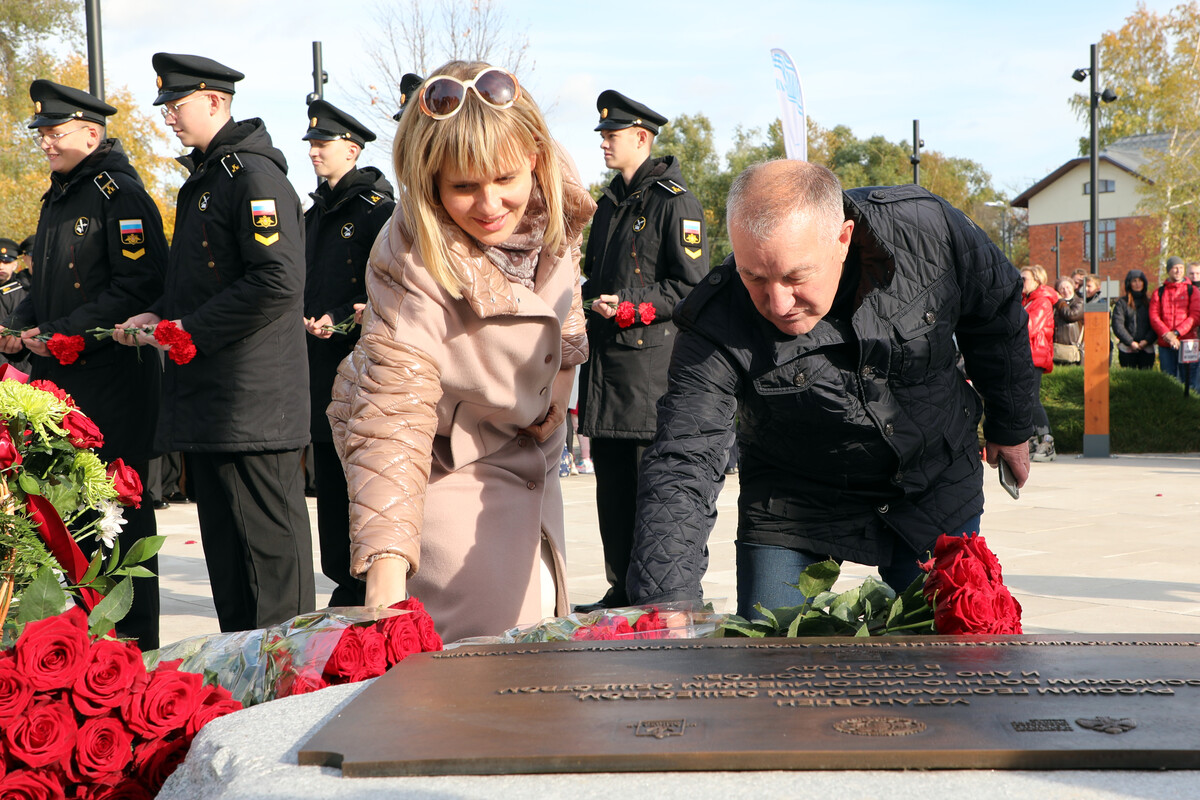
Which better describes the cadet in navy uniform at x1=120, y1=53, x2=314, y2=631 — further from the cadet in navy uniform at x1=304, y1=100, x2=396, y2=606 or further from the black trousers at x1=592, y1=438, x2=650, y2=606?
the black trousers at x1=592, y1=438, x2=650, y2=606

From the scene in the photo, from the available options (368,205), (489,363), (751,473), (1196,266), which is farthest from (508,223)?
(1196,266)

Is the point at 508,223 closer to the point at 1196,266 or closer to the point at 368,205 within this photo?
the point at 368,205

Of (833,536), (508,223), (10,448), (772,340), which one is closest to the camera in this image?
(10,448)

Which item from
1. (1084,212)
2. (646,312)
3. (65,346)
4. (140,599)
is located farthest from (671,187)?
(1084,212)

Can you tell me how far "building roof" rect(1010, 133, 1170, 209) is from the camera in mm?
57469

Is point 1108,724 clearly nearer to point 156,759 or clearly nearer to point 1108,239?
Result: point 156,759

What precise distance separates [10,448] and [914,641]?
169 centimetres

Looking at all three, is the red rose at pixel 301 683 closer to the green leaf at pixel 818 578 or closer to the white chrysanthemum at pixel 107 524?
the white chrysanthemum at pixel 107 524


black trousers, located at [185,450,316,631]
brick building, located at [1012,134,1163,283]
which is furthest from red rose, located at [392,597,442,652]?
brick building, located at [1012,134,1163,283]

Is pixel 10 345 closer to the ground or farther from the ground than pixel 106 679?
farther from the ground

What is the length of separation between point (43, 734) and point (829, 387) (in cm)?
185

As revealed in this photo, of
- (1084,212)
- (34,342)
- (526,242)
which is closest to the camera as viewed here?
(526,242)

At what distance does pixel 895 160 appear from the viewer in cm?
4812

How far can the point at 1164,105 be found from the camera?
3584 centimetres
